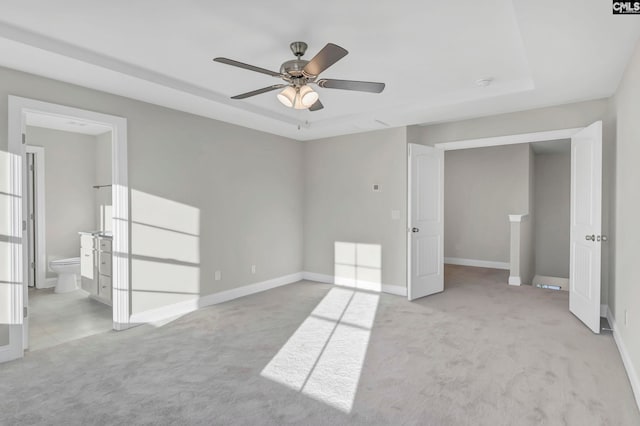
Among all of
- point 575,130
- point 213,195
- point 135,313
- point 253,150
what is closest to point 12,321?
point 135,313

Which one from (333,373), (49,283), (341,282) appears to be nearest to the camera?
(333,373)

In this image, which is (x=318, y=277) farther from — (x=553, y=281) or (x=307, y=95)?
Result: (x=553, y=281)

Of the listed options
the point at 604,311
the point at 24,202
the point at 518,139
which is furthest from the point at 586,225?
the point at 24,202

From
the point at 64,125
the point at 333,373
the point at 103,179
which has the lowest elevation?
the point at 333,373

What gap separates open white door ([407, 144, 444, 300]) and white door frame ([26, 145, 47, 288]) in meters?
5.41

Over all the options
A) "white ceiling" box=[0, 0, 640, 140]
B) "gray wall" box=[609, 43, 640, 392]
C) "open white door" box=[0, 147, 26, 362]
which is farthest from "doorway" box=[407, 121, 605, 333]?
"open white door" box=[0, 147, 26, 362]

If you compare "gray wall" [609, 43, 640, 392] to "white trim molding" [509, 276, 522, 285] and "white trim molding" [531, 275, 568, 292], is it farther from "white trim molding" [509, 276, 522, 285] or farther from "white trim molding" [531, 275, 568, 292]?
"white trim molding" [531, 275, 568, 292]

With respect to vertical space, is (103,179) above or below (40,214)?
above

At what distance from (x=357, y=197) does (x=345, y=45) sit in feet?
9.89

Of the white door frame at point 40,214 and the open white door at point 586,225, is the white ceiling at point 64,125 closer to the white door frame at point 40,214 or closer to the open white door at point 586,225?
the white door frame at point 40,214

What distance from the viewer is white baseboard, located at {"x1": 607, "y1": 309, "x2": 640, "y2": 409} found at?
7.79ft

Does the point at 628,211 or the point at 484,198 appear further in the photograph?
the point at 484,198

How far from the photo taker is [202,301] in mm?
4562

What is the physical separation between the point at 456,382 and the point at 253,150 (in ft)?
12.9
